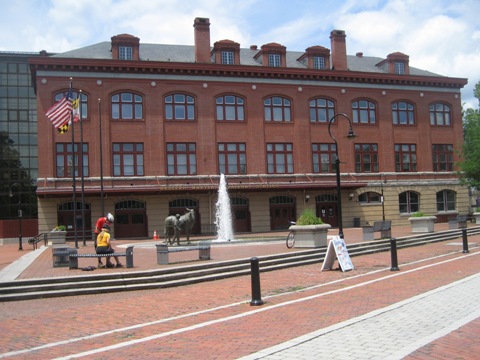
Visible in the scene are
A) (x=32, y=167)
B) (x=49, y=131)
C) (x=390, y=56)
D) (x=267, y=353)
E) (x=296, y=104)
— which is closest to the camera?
(x=267, y=353)

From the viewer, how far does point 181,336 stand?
27.2ft

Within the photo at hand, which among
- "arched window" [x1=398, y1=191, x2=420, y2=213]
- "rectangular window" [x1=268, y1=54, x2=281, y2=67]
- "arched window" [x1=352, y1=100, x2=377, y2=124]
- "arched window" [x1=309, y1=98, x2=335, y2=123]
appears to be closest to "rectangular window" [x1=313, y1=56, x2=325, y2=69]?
"arched window" [x1=309, y1=98, x2=335, y2=123]

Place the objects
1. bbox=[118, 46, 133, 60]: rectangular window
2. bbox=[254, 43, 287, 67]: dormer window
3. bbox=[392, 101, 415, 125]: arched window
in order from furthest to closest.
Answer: bbox=[392, 101, 415, 125]: arched window → bbox=[254, 43, 287, 67]: dormer window → bbox=[118, 46, 133, 60]: rectangular window

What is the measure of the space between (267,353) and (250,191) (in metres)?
34.0

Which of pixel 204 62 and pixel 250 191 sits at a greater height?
pixel 204 62

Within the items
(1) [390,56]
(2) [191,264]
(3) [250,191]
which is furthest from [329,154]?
(2) [191,264]

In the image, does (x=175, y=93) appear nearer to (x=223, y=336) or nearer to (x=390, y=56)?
(x=390, y=56)

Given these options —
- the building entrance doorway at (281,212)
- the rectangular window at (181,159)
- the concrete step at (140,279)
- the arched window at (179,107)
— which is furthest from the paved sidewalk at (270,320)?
the building entrance doorway at (281,212)

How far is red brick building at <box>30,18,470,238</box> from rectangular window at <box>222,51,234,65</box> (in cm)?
9

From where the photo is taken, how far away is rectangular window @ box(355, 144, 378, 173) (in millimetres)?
44969

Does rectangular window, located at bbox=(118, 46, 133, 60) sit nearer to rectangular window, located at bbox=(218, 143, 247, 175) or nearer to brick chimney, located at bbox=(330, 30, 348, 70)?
rectangular window, located at bbox=(218, 143, 247, 175)

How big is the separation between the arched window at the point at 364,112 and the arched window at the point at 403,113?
2241 mm

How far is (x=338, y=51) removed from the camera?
151ft

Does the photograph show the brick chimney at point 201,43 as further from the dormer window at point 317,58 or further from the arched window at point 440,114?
the arched window at point 440,114
